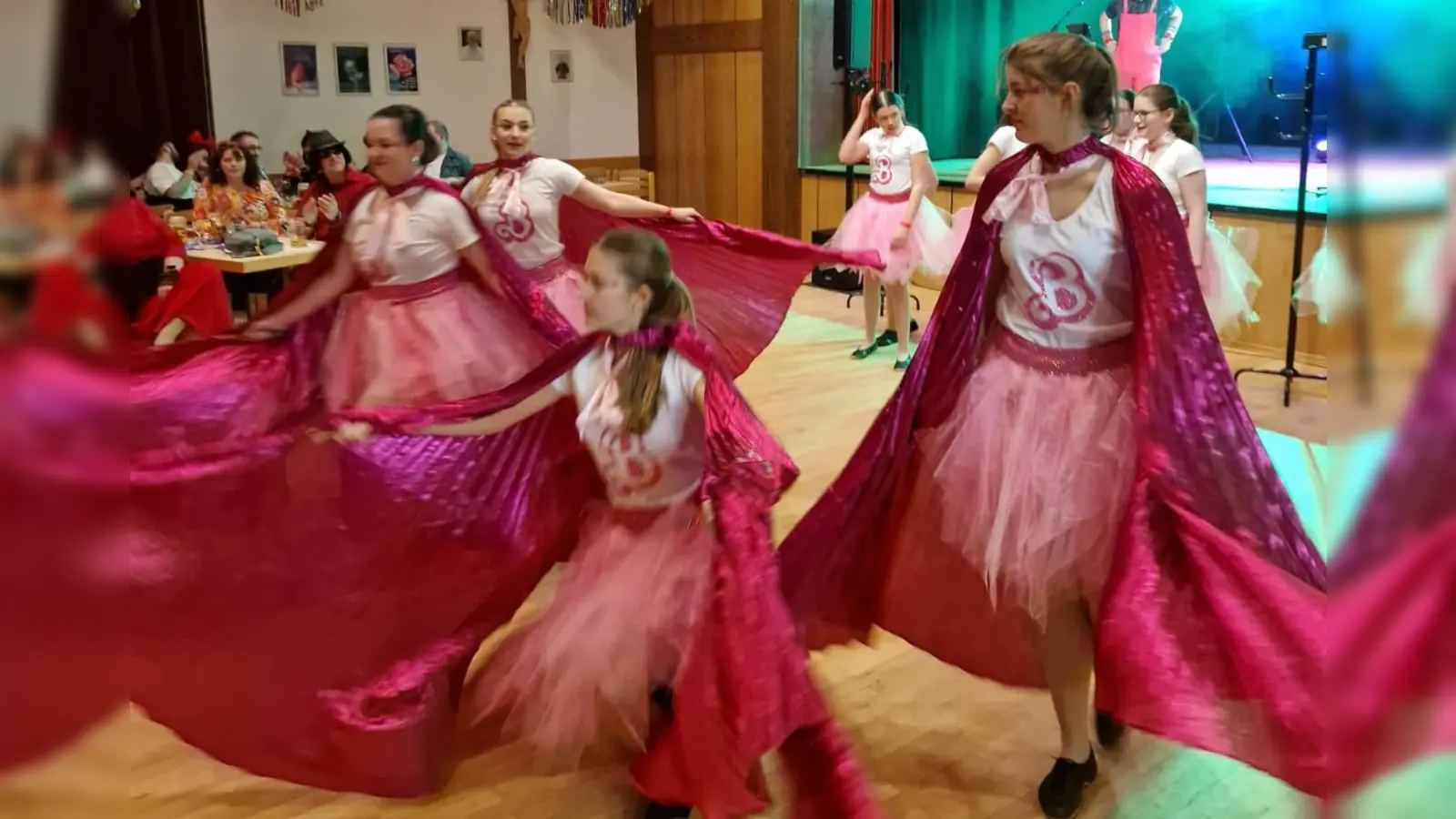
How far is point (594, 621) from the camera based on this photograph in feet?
7.45

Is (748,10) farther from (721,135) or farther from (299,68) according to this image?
(299,68)

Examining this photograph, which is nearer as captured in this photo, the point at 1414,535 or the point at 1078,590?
the point at 1414,535

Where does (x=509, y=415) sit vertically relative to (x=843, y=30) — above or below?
below

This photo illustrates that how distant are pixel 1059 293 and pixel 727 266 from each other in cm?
148

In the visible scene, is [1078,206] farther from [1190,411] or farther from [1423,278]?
[1423,278]

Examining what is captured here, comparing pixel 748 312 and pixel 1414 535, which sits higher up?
pixel 1414 535

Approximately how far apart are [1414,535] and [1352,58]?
186 mm

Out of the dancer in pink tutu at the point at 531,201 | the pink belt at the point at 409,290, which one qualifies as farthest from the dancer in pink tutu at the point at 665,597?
the dancer in pink tutu at the point at 531,201

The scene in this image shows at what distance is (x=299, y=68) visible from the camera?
28.0 ft

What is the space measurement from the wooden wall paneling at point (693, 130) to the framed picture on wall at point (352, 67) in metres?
2.71

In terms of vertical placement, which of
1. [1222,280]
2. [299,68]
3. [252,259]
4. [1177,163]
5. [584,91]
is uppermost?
[299,68]

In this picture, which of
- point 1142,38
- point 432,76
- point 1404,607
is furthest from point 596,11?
point 1404,607

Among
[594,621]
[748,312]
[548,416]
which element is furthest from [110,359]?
[748,312]

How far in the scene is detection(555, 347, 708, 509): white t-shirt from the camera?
2332 millimetres
